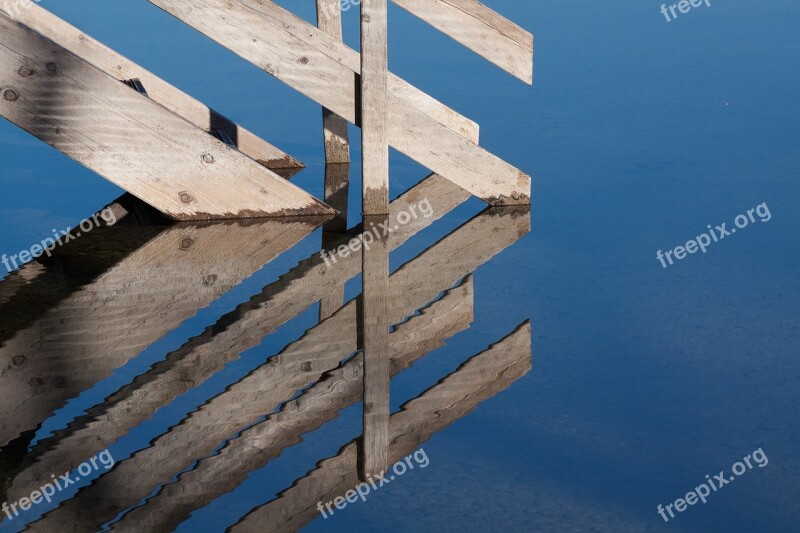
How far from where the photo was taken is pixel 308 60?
26.7ft

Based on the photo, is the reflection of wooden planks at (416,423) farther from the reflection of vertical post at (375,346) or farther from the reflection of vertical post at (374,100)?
the reflection of vertical post at (374,100)

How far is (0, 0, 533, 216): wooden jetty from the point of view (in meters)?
7.75

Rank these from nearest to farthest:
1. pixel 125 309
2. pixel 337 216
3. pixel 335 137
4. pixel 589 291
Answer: pixel 125 309, pixel 589 291, pixel 337 216, pixel 335 137

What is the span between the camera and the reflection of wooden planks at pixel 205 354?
5.43m

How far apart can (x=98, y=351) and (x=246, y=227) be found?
6.89ft

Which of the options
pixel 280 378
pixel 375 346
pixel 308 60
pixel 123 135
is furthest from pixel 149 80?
pixel 280 378

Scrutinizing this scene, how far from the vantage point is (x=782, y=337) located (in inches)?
256

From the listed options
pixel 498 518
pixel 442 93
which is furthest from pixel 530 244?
pixel 442 93

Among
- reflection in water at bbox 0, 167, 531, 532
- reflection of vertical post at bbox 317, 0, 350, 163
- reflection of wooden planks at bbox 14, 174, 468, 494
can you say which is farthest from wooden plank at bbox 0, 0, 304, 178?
reflection of wooden planks at bbox 14, 174, 468, 494

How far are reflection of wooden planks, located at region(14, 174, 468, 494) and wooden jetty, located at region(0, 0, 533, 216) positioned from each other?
1.60 ft

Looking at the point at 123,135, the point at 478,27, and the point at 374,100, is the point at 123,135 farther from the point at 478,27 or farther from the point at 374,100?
the point at 478,27

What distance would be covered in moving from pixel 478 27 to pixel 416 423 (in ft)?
13.4

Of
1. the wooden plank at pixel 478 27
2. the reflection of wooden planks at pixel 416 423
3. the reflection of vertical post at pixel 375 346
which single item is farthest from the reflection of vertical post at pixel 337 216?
the wooden plank at pixel 478 27

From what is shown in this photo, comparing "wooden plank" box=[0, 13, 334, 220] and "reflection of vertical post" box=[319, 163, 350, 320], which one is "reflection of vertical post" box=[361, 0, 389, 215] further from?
"wooden plank" box=[0, 13, 334, 220]
